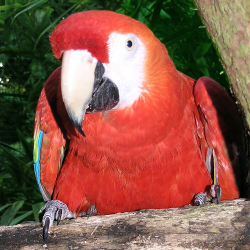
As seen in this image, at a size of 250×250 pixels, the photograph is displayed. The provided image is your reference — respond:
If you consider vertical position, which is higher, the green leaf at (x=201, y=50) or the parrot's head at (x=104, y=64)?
the green leaf at (x=201, y=50)

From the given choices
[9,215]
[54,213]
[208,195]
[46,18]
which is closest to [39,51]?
[46,18]

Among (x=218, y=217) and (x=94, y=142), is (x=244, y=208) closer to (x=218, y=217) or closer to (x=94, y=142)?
(x=218, y=217)

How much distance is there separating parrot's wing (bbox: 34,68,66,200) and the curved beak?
1.45ft

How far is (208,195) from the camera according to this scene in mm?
1194

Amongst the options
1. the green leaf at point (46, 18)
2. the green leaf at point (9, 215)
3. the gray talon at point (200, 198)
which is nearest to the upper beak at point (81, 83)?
the gray talon at point (200, 198)

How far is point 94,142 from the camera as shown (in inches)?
38.8

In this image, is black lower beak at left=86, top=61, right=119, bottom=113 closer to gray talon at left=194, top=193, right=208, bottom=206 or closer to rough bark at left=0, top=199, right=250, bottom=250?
rough bark at left=0, top=199, right=250, bottom=250

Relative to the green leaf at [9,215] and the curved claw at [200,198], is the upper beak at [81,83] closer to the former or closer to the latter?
the curved claw at [200,198]

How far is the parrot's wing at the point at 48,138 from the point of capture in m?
1.24

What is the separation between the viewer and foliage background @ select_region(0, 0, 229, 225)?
5.98ft

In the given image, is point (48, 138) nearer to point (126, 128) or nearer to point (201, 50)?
point (126, 128)

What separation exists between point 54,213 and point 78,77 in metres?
0.52

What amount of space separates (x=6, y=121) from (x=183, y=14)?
203cm

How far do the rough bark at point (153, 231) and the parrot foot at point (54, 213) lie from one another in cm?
4
